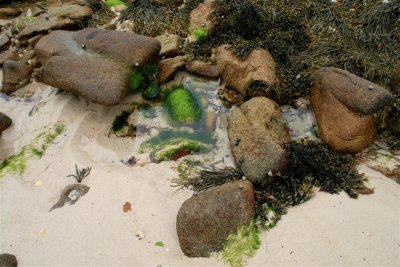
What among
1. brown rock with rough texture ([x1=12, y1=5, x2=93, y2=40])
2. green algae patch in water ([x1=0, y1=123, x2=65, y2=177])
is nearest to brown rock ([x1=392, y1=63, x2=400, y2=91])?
green algae patch in water ([x1=0, y1=123, x2=65, y2=177])

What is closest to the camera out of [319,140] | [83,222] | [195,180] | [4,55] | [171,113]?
[83,222]

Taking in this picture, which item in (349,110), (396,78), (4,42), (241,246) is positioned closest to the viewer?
(241,246)

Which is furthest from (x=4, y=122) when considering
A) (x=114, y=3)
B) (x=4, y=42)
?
(x=114, y=3)

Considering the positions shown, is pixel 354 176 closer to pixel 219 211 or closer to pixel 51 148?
pixel 219 211

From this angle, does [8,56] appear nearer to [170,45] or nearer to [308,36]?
[170,45]

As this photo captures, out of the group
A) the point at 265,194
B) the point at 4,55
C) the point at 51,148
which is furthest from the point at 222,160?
the point at 4,55

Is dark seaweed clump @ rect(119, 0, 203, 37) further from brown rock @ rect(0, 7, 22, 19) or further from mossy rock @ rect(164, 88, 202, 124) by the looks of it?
brown rock @ rect(0, 7, 22, 19)
